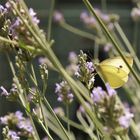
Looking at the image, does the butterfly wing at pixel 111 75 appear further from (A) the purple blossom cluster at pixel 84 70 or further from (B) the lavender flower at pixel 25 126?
(B) the lavender flower at pixel 25 126

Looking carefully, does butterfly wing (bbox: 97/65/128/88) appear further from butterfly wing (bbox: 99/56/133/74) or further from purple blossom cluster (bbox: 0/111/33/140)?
purple blossom cluster (bbox: 0/111/33/140)

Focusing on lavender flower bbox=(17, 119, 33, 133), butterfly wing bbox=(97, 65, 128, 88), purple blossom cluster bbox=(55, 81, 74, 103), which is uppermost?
purple blossom cluster bbox=(55, 81, 74, 103)

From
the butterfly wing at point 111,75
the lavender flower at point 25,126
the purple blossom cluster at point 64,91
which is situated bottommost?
the butterfly wing at point 111,75

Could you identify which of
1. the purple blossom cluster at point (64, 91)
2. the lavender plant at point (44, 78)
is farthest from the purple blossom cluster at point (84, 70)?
the purple blossom cluster at point (64, 91)

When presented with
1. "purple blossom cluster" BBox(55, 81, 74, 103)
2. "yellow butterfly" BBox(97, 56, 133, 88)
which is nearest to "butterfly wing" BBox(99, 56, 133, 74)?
"yellow butterfly" BBox(97, 56, 133, 88)

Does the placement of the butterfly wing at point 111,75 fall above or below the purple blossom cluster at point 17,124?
below

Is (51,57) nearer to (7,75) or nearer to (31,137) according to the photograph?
(31,137)

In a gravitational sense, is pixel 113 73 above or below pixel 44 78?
below

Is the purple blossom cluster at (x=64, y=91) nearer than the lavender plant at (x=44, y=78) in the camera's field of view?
No

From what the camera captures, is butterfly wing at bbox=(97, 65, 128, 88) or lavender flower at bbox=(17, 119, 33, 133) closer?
butterfly wing at bbox=(97, 65, 128, 88)

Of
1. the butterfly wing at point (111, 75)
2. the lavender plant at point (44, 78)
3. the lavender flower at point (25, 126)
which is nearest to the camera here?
the lavender plant at point (44, 78)

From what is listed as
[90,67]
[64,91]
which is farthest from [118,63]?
[64,91]

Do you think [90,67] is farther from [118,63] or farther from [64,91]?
[64,91]
